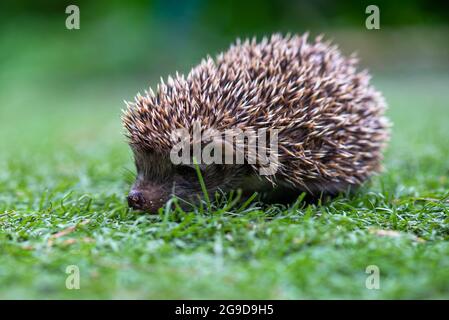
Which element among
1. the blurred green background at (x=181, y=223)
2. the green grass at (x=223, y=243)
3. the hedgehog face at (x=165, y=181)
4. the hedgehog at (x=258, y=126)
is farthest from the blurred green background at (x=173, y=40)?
the hedgehog face at (x=165, y=181)

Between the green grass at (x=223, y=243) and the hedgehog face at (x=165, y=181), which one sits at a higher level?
the hedgehog face at (x=165, y=181)

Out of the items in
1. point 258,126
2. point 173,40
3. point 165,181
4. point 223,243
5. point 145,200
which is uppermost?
point 173,40

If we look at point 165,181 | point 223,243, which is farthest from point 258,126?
point 223,243

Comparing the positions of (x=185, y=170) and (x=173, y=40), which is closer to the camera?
(x=185, y=170)

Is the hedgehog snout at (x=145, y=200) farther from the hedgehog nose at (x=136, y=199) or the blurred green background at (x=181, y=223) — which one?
the blurred green background at (x=181, y=223)

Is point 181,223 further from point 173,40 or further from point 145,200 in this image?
point 173,40

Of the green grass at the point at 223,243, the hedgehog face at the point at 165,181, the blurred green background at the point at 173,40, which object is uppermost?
the blurred green background at the point at 173,40

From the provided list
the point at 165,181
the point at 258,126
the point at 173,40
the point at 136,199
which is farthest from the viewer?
the point at 173,40

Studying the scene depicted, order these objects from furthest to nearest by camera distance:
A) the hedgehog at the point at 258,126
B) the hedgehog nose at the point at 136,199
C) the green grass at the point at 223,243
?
the hedgehog at the point at 258,126
the hedgehog nose at the point at 136,199
the green grass at the point at 223,243
